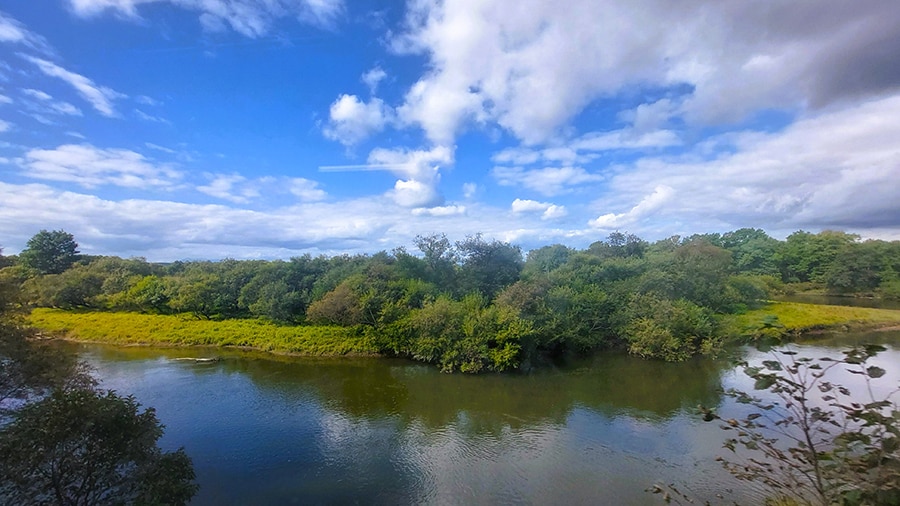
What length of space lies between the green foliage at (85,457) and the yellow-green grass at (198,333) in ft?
61.3

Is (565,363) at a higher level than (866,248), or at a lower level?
lower

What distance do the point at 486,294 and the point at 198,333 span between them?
21807 mm

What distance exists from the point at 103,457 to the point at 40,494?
1.12 meters

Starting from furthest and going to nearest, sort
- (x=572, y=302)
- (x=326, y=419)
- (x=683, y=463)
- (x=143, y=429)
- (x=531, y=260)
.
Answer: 1. (x=531, y=260)
2. (x=572, y=302)
3. (x=326, y=419)
4. (x=683, y=463)
5. (x=143, y=429)

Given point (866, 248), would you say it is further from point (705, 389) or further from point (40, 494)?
point (40, 494)

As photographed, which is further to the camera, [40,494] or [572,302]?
[572,302]

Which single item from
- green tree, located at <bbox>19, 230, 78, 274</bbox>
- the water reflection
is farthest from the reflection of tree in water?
green tree, located at <bbox>19, 230, 78, 274</bbox>

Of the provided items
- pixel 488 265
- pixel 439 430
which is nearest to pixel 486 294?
pixel 488 265

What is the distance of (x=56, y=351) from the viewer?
433 inches

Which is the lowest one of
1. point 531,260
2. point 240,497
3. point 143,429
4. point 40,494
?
point 240,497

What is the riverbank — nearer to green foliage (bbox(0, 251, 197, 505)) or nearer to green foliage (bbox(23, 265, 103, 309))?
green foliage (bbox(23, 265, 103, 309))

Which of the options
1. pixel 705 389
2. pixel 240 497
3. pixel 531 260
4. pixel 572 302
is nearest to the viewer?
pixel 240 497

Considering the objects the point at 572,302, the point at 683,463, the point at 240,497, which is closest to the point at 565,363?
the point at 572,302

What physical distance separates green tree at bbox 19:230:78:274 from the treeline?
22.0 ft
